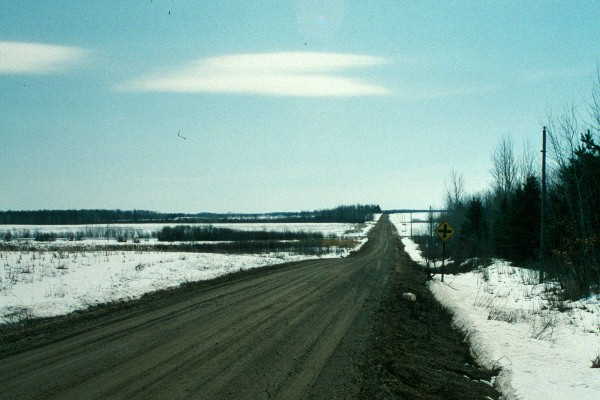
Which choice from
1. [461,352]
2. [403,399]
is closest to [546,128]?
[461,352]

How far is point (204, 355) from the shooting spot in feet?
27.8

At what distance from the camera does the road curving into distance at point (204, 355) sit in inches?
261

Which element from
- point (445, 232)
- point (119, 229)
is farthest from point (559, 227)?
point (119, 229)

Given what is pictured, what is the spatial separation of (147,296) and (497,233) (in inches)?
1144

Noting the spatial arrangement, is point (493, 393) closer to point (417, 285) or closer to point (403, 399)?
point (403, 399)

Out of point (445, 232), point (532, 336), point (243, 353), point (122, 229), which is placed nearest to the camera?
point (243, 353)

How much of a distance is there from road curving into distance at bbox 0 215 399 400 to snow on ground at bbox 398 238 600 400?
9.05 ft

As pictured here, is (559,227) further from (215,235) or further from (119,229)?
(119,229)

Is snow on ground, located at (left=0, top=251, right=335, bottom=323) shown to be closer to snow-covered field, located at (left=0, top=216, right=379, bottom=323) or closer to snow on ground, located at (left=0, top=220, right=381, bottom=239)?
snow-covered field, located at (left=0, top=216, right=379, bottom=323)

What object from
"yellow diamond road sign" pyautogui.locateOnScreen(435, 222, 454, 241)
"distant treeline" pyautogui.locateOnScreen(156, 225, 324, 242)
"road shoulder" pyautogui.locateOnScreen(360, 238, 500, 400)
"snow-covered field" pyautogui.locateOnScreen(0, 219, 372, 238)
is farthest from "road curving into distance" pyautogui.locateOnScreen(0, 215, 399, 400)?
"snow-covered field" pyautogui.locateOnScreen(0, 219, 372, 238)

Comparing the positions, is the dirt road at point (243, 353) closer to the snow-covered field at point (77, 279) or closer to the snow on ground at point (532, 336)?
the snow on ground at point (532, 336)

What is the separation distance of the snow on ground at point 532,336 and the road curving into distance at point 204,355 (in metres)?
2.76

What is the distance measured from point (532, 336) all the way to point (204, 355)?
315 inches

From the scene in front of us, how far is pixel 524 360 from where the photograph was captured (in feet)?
29.1
